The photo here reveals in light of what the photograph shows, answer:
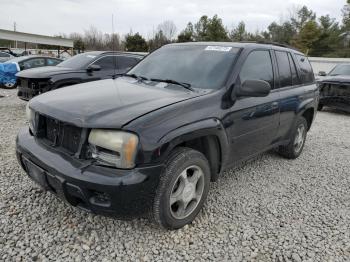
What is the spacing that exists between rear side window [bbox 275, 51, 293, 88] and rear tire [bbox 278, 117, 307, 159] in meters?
0.74

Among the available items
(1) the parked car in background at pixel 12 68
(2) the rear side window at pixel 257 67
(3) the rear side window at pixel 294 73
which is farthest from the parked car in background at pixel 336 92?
(1) the parked car in background at pixel 12 68

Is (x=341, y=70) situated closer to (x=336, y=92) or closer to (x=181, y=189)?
(x=336, y=92)

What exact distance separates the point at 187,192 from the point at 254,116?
125 centimetres

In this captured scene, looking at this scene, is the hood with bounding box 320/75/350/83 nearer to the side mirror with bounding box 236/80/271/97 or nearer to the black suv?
the black suv

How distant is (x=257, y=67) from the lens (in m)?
3.70

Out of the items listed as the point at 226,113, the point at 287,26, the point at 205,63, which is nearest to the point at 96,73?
the point at 205,63

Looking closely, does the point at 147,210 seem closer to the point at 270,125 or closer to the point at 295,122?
the point at 270,125

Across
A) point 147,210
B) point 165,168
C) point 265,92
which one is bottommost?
point 147,210

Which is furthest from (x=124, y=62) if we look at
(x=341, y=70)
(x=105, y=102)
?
(x=341, y=70)

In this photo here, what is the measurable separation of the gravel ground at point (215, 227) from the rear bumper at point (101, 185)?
0.40m

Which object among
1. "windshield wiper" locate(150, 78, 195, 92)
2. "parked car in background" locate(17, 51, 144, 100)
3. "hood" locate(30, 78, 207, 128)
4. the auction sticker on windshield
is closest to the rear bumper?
"hood" locate(30, 78, 207, 128)

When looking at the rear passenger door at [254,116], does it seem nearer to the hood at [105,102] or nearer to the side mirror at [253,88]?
the side mirror at [253,88]

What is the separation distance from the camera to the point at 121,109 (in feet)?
8.25

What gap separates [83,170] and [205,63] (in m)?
1.86
